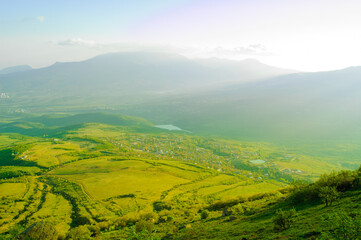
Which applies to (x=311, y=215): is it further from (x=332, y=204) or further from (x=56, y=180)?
(x=56, y=180)

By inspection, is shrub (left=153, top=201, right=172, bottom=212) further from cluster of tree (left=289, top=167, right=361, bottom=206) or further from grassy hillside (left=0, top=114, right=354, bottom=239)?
cluster of tree (left=289, top=167, right=361, bottom=206)

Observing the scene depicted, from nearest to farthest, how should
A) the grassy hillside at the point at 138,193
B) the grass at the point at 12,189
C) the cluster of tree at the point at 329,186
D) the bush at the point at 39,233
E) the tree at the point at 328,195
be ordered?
the tree at the point at 328,195
the cluster of tree at the point at 329,186
the bush at the point at 39,233
the grassy hillside at the point at 138,193
the grass at the point at 12,189

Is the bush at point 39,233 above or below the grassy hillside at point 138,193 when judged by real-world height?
above

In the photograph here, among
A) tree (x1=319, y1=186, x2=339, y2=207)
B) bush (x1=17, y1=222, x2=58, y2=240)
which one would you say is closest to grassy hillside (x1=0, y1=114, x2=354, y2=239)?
bush (x1=17, y1=222, x2=58, y2=240)

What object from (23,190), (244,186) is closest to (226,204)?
(244,186)

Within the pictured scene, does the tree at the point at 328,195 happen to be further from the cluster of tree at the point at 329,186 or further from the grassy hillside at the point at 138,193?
the cluster of tree at the point at 329,186

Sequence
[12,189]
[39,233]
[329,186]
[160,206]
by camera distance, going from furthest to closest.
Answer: [12,189], [160,206], [39,233], [329,186]

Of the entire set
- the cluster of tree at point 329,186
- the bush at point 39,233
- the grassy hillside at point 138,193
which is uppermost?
the cluster of tree at point 329,186

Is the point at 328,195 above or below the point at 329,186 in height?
above

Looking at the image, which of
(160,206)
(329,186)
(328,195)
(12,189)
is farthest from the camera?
(12,189)

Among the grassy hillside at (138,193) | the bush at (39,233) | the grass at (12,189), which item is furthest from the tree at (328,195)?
the grass at (12,189)

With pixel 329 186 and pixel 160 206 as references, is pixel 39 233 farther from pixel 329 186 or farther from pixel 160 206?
pixel 329 186

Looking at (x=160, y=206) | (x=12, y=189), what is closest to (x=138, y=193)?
(x=160, y=206)
